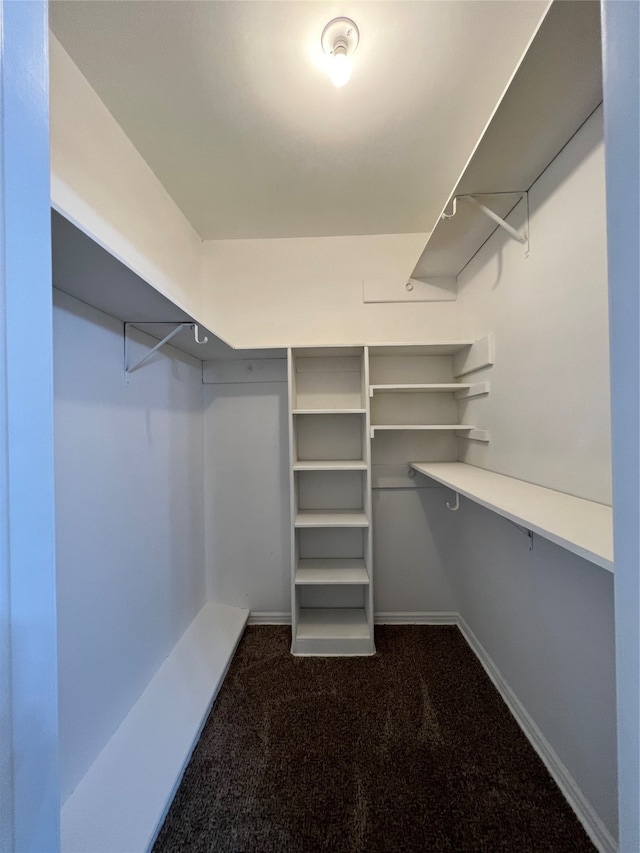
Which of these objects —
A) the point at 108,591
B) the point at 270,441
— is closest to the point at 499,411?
the point at 270,441

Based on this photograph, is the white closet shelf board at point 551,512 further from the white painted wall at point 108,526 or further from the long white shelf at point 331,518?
the white painted wall at point 108,526

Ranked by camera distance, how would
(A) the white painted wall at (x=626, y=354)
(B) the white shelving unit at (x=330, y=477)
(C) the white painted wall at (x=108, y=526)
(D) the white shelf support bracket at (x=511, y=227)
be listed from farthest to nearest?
(B) the white shelving unit at (x=330, y=477), (D) the white shelf support bracket at (x=511, y=227), (C) the white painted wall at (x=108, y=526), (A) the white painted wall at (x=626, y=354)

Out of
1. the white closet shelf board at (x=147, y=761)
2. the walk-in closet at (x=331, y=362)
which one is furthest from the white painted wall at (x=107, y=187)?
the white closet shelf board at (x=147, y=761)

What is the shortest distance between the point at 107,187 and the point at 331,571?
218 centimetres

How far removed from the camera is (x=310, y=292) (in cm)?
234

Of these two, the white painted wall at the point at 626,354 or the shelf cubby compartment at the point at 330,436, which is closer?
the white painted wall at the point at 626,354

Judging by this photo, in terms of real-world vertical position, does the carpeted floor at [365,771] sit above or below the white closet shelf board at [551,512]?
below

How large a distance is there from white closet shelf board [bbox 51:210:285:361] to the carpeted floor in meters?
1.77

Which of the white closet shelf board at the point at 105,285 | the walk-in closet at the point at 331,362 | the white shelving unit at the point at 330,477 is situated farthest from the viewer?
the white shelving unit at the point at 330,477

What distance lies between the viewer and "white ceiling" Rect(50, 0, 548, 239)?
42.0 inches

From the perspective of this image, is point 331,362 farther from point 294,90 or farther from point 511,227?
point 294,90

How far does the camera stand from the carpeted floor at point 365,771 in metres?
1.13

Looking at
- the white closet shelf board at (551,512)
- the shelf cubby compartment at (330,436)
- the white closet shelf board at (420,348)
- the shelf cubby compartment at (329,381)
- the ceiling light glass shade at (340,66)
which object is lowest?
the white closet shelf board at (551,512)

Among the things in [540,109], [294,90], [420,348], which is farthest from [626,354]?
[420,348]
